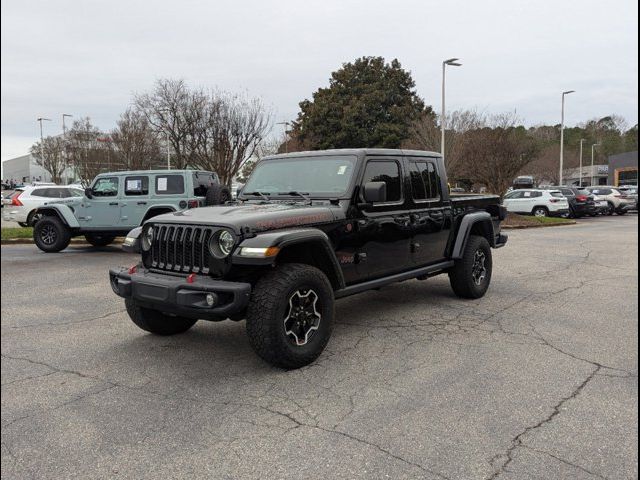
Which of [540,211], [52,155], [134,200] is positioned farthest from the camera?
[52,155]

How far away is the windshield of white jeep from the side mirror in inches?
9.4

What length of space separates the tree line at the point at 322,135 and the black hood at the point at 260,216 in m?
13.2

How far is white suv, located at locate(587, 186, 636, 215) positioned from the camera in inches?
1188

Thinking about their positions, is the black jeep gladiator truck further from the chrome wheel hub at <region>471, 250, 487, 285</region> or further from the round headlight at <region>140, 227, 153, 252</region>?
the chrome wheel hub at <region>471, 250, 487, 285</region>

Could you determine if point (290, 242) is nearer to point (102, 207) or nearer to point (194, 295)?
point (194, 295)

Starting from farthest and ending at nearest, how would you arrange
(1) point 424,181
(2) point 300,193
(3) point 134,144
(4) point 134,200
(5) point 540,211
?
(3) point 134,144, (5) point 540,211, (4) point 134,200, (1) point 424,181, (2) point 300,193


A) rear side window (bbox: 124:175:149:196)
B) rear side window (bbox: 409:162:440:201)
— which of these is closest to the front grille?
rear side window (bbox: 409:162:440:201)

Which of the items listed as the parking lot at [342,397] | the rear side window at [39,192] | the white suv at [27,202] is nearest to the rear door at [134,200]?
the parking lot at [342,397]

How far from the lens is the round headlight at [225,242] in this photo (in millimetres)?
4184

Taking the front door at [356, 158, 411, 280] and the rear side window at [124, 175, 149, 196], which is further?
the rear side window at [124, 175, 149, 196]

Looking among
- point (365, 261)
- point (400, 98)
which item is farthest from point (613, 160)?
point (365, 261)

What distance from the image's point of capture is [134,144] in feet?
98.3

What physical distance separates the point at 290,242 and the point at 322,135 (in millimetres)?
35148

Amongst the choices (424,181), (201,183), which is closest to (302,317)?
(424,181)
